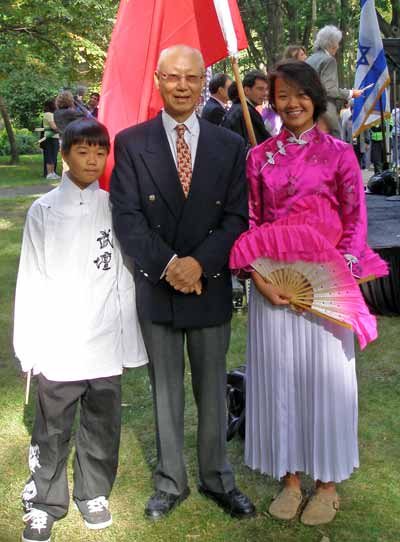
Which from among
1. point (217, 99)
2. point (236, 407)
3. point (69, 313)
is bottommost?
point (236, 407)

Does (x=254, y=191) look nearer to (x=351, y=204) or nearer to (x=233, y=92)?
(x=351, y=204)

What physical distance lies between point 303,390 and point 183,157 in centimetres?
117

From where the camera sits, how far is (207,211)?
348cm

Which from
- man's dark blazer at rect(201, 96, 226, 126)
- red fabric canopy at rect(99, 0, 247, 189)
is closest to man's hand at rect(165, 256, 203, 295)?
red fabric canopy at rect(99, 0, 247, 189)

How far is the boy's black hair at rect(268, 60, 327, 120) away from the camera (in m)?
3.47

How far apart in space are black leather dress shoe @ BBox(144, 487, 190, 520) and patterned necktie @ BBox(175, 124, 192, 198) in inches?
57.8

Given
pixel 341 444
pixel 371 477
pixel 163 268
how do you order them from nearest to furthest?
pixel 163 268 < pixel 341 444 < pixel 371 477

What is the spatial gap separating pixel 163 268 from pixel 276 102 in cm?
91

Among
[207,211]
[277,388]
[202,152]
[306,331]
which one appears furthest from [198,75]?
[277,388]

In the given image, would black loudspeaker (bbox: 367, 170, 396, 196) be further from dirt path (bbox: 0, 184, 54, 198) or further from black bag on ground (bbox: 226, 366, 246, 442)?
dirt path (bbox: 0, 184, 54, 198)

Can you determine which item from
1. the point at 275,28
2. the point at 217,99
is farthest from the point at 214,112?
the point at 275,28

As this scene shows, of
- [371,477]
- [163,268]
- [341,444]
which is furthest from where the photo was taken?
[371,477]

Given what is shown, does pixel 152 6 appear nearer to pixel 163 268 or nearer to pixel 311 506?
pixel 163 268

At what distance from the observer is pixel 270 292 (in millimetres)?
3512
